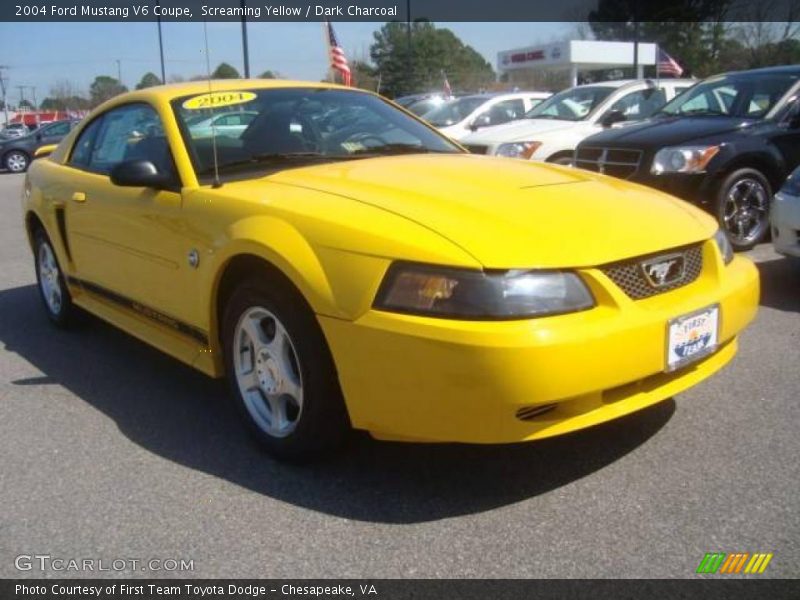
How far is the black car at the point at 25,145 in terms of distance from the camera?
2431cm

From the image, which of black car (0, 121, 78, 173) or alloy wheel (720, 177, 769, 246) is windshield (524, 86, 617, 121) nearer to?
alloy wheel (720, 177, 769, 246)

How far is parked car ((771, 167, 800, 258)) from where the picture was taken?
531 cm

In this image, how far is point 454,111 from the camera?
12.9 meters

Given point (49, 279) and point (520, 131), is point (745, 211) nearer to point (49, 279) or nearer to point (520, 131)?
point (520, 131)

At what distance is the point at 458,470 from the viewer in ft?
10.0

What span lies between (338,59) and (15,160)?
59.2ft

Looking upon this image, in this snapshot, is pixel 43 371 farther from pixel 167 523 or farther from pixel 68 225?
pixel 167 523

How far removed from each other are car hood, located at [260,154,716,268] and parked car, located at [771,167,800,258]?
237 cm

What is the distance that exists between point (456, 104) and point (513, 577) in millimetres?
11433

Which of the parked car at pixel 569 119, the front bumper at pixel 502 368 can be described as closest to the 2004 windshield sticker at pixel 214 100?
the front bumper at pixel 502 368

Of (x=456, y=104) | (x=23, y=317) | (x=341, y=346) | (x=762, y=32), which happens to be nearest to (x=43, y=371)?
(x=23, y=317)

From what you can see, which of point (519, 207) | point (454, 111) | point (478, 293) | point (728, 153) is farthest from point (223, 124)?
point (454, 111)

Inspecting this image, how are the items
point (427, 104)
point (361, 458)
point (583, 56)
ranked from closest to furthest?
point (361, 458)
point (427, 104)
point (583, 56)
